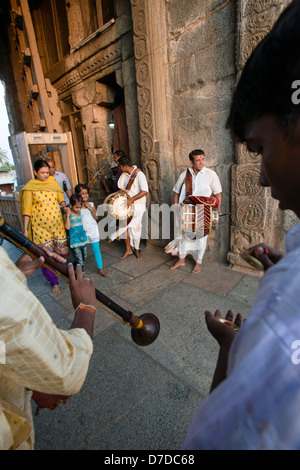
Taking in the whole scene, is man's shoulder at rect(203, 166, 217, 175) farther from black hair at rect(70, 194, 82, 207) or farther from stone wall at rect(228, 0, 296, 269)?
black hair at rect(70, 194, 82, 207)

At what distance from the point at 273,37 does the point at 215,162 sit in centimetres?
330

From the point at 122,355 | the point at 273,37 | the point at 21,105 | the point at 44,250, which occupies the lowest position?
the point at 122,355

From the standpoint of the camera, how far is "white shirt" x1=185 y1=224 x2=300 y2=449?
0.34m

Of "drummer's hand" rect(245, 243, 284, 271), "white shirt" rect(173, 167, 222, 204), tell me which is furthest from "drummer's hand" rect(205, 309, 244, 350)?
"white shirt" rect(173, 167, 222, 204)

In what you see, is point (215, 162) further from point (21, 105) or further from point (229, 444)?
point (21, 105)

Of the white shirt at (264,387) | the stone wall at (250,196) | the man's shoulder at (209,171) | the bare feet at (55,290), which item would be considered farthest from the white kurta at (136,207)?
the white shirt at (264,387)

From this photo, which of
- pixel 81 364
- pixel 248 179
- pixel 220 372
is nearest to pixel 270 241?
pixel 248 179

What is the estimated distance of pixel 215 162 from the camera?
359 centimetres

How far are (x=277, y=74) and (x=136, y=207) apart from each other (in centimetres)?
385

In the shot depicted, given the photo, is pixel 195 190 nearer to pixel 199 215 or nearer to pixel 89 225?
pixel 199 215

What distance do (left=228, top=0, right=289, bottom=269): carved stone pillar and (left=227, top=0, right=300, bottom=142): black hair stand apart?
2784 mm

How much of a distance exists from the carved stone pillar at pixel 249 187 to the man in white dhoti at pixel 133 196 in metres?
1.57

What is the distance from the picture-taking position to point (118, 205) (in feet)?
13.5

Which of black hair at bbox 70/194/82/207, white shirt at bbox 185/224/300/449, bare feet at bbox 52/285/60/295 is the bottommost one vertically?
bare feet at bbox 52/285/60/295
